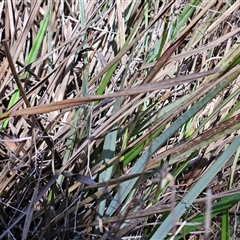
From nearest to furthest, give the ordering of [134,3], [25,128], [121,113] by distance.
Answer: [121,113] → [25,128] → [134,3]

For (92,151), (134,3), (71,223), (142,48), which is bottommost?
(71,223)

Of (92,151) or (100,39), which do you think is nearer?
(92,151)

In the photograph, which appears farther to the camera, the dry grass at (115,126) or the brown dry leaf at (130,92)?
the dry grass at (115,126)

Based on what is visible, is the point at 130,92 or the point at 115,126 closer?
the point at 130,92

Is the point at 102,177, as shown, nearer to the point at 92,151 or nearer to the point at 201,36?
the point at 92,151

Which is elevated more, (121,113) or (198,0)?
(198,0)

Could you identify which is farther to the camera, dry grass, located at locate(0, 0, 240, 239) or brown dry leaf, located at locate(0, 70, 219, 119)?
dry grass, located at locate(0, 0, 240, 239)

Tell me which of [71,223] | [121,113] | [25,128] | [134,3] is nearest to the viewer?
[121,113]

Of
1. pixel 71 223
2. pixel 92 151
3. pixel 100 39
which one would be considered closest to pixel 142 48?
pixel 100 39
